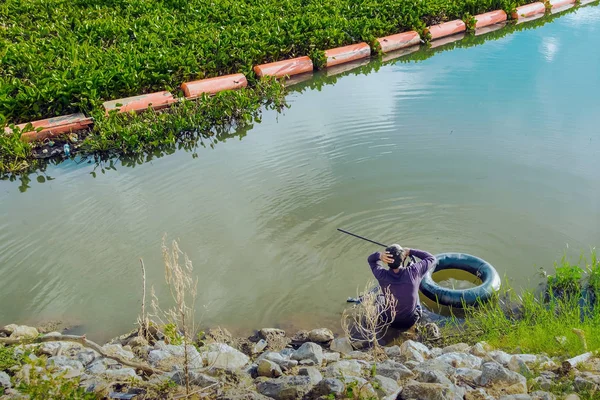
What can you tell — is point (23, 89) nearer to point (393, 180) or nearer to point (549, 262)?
point (393, 180)

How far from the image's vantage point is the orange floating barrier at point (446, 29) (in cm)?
1424

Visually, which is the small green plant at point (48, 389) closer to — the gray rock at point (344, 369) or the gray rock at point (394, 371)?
the gray rock at point (344, 369)

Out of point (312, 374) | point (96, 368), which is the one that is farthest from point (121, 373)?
point (312, 374)

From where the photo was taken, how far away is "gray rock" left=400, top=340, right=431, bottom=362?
492cm

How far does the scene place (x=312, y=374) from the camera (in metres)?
4.20

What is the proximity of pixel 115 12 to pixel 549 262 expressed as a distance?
11.3m

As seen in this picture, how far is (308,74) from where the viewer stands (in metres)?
12.4

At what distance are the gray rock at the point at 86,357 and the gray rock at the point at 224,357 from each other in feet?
3.03

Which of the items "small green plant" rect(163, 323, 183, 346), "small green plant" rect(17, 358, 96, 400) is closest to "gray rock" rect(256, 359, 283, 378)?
"small green plant" rect(163, 323, 183, 346)

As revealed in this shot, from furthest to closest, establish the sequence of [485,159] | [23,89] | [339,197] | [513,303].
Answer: [23,89] → [485,159] → [339,197] → [513,303]

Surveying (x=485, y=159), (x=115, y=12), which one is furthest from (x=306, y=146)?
(x=115, y=12)

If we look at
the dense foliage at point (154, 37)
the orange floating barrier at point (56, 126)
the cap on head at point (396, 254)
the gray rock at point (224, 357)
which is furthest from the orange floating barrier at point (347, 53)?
the gray rock at point (224, 357)

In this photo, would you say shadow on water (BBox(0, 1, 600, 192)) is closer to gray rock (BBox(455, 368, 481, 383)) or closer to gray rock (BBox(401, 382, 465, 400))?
gray rock (BBox(455, 368, 481, 383))

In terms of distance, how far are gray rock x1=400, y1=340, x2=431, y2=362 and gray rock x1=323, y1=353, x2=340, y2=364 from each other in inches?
21.6
